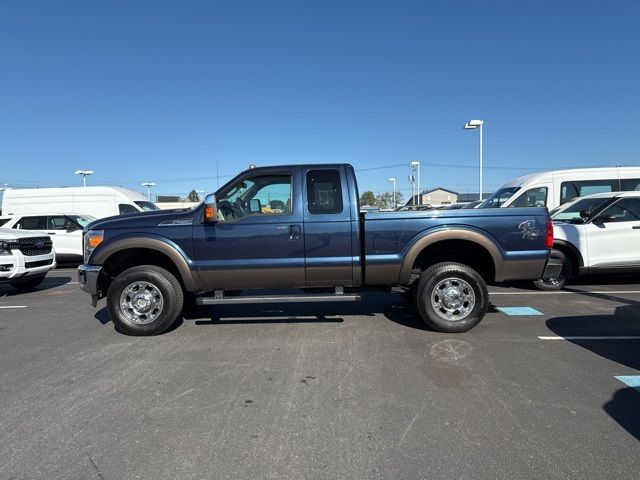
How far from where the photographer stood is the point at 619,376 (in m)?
4.11

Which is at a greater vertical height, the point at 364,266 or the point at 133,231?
the point at 133,231

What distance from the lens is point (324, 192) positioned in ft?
18.7

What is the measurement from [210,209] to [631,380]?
468 cm

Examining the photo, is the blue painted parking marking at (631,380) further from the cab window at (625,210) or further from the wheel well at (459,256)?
the cab window at (625,210)

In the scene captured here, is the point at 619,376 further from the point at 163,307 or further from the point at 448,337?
the point at 163,307

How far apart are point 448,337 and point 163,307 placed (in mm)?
3582

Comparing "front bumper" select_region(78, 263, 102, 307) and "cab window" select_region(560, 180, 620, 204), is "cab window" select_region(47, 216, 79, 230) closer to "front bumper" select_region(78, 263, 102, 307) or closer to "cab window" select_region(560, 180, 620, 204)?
"front bumper" select_region(78, 263, 102, 307)

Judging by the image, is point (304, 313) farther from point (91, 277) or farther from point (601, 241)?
point (601, 241)

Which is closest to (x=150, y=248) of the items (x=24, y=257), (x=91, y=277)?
(x=91, y=277)

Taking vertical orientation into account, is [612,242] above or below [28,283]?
above

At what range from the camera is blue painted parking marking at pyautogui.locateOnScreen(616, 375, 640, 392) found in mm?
3904

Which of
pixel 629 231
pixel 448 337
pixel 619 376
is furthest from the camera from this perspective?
pixel 629 231

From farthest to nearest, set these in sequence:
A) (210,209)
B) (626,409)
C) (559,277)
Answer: (559,277) < (210,209) < (626,409)

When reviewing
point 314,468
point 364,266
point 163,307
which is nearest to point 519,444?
point 314,468
